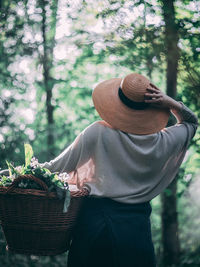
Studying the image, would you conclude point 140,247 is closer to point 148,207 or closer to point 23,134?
point 148,207

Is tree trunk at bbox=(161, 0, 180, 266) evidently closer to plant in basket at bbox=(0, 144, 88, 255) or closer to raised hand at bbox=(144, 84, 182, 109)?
raised hand at bbox=(144, 84, 182, 109)

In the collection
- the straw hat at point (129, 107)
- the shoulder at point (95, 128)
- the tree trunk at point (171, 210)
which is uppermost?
the straw hat at point (129, 107)

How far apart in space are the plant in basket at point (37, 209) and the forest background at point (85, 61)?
4.43ft

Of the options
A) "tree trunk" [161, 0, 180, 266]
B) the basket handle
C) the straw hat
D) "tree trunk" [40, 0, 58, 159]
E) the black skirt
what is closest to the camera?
the basket handle

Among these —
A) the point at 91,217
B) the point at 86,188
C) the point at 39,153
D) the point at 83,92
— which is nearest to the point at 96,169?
the point at 86,188

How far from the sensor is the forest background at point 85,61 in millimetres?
4688

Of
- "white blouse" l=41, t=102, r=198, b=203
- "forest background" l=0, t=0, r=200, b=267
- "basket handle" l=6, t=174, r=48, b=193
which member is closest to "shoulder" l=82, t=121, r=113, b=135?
"white blouse" l=41, t=102, r=198, b=203

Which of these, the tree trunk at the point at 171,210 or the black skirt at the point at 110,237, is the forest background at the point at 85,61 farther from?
the black skirt at the point at 110,237

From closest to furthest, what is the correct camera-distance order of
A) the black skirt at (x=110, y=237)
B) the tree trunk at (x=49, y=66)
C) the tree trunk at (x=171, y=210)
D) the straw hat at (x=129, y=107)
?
the black skirt at (x=110, y=237)
the straw hat at (x=129, y=107)
the tree trunk at (x=171, y=210)
the tree trunk at (x=49, y=66)

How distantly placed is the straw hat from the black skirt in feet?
1.77

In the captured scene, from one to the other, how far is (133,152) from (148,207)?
0.44 m

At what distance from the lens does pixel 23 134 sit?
693 centimetres

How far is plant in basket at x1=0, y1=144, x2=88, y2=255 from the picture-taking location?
237cm

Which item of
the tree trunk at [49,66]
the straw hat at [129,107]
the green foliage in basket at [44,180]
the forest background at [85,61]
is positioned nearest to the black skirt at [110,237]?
the green foliage in basket at [44,180]
